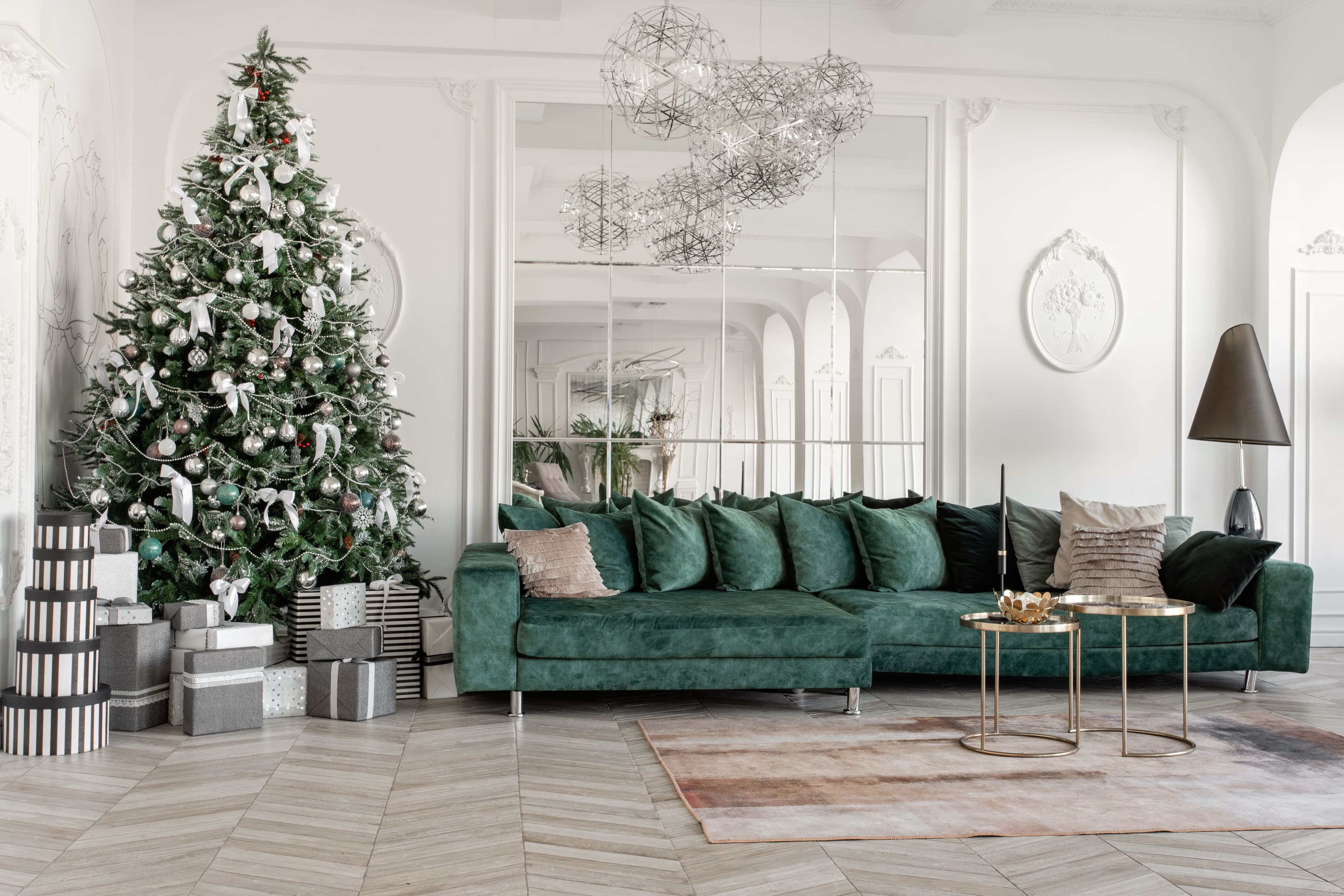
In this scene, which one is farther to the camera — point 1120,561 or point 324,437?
point 1120,561

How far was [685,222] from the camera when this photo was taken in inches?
241

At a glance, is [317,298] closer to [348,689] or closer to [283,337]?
[283,337]

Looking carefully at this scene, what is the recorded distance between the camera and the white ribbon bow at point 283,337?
15.3 feet

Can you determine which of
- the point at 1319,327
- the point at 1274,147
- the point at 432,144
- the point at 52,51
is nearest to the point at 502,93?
the point at 432,144

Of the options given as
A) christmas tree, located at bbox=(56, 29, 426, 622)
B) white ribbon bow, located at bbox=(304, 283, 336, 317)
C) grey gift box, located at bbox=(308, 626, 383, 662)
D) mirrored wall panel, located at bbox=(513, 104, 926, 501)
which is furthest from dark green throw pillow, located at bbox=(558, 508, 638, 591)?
white ribbon bow, located at bbox=(304, 283, 336, 317)

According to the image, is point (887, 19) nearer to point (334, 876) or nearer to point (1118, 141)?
point (1118, 141)

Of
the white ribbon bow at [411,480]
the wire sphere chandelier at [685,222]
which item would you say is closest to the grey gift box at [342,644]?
the white ribbon bow at [411,480]

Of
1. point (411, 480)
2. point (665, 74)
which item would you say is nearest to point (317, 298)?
point (411, 480)

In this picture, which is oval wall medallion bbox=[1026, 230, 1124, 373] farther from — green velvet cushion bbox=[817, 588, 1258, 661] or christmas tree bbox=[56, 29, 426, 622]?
christmas tree bbox=[56, 29, 426, 622]

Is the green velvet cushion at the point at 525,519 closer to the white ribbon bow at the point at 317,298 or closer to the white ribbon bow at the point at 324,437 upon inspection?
the white ribbon bow at the point at 324,437

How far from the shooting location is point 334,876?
2.70 metres

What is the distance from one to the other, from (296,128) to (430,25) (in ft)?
4.65

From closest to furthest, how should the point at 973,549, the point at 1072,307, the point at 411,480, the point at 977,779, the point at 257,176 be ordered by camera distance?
the point at 977,779, the point at 257,176, the point at 411,480, the point at 973,549, the point at 1072,307

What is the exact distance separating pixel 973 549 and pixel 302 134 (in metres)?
3.60
